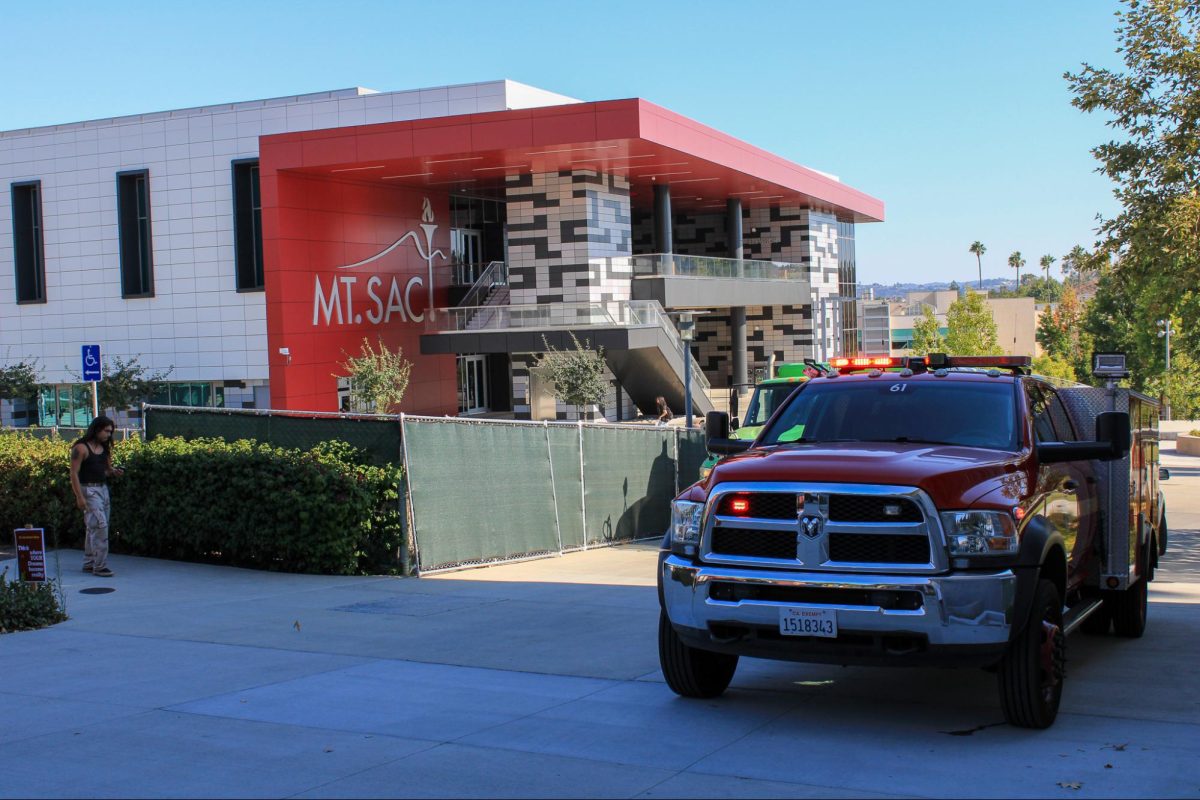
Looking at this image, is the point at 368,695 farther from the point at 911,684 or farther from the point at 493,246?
the point at 493,246

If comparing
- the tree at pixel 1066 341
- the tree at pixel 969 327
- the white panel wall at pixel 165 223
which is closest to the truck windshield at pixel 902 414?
the white panel wall at pixel 165 223

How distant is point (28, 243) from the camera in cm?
4512

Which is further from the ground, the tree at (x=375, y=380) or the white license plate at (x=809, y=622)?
the tree at (x=375, y=380)

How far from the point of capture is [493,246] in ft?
164

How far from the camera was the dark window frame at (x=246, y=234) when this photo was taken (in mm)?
40344

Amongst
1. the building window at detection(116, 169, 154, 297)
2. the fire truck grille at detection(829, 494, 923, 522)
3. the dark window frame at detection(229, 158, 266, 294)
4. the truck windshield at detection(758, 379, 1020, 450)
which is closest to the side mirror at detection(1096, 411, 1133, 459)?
the truck windshield at detection(758, 379, 1020, 450)

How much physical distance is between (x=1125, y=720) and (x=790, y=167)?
43485 millimetres

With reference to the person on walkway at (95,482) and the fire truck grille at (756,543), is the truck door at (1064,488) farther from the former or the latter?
the person on walkway at (95,482)

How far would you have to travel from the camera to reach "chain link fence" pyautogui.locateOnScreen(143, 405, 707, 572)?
14383 millimetres

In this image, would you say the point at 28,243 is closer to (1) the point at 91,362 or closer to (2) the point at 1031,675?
(1) the point at 91,362

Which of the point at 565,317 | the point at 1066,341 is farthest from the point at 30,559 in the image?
the point at 1066,341

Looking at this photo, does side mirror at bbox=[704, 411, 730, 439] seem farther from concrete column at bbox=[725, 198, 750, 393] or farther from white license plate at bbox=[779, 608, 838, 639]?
concrete column at bbox=[725, 198, 750, 393]

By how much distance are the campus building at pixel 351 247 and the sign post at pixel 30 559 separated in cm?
2537

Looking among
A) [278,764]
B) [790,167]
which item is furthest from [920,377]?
[790,167]
